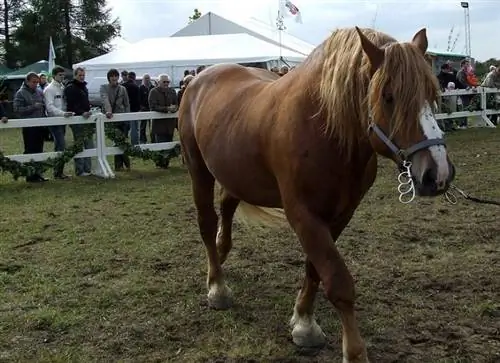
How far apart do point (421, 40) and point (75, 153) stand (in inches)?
327

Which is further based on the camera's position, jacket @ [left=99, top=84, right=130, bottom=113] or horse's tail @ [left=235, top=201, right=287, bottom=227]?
jacket @ [left=99, top=84, right=130, bottom=113]

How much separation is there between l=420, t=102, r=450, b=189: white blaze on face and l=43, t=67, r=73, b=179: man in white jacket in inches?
342

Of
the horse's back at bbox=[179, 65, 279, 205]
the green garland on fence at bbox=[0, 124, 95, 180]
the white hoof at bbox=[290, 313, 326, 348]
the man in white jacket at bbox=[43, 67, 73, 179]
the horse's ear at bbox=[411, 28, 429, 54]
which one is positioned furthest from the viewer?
the man in white jacket at bbox=[43, 67, 73, 179]

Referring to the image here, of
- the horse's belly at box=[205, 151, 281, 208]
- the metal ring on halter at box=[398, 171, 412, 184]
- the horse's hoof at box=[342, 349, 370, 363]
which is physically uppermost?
the metal ring on halter at box=[398, 171, 412, 184]

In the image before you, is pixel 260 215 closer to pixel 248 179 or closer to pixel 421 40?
pixel 248 179

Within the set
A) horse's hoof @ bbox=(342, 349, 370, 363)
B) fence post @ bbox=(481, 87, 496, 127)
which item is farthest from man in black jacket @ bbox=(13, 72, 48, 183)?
fence post @ bbox=(481, 87, 496, 127)

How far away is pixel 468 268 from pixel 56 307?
10.0 feet

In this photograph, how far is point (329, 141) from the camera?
3.09 m

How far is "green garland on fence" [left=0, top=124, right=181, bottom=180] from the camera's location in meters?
9.80

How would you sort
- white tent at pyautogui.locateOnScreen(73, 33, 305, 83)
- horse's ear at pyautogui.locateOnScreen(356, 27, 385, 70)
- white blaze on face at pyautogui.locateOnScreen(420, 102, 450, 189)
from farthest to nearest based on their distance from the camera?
white tent at pyautogui.locateOnScreen(73, 33, 305, 83) → horse's ear at pyautogui.locateOnScreen(356, 27, 385, 70) → white blaze on face at pyautogui.locateOnScreen(420, 102, 450, 189)

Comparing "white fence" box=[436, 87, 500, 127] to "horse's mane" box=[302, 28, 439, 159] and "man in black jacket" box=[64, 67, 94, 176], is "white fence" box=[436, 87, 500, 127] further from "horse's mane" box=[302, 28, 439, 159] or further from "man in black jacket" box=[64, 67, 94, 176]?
"horse's mane" box=[302, 28, 439, 159]

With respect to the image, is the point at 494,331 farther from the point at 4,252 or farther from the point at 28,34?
the point at 28,34

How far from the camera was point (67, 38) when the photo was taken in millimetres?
47406

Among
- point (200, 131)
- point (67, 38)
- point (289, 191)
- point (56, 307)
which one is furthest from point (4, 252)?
point (67, 38)
